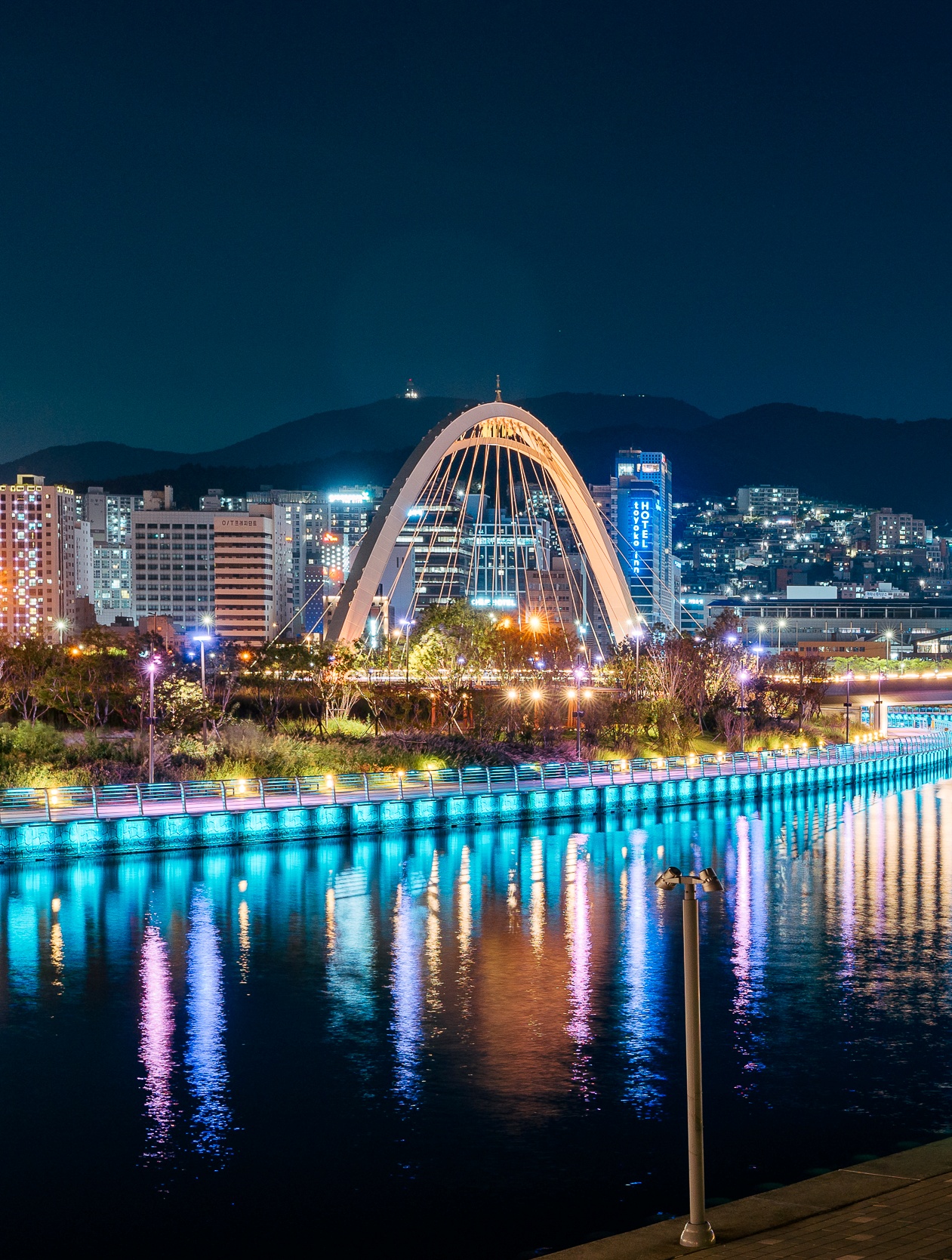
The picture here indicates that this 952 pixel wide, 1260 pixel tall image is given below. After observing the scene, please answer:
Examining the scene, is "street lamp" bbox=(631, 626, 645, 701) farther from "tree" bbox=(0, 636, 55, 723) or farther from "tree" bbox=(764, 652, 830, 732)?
"tree" bbox=(0, 636, 55, 723)

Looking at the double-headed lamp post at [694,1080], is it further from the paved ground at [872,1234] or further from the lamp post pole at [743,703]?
the lamp post pole at [743,703]

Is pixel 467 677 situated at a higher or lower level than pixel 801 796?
higher

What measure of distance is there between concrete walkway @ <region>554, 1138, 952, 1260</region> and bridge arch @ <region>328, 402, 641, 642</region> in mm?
47377

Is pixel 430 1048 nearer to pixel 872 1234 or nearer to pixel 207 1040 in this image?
pixel 207 1040

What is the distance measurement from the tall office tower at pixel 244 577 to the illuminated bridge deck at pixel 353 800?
473 feet

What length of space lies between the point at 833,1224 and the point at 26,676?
2009 inches

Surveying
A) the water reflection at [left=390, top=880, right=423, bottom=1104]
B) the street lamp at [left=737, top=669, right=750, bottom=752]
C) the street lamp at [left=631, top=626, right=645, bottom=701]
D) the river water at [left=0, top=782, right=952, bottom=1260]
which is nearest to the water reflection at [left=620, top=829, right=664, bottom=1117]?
the river water at [left=0, top=782, right=952, bottom=1260]

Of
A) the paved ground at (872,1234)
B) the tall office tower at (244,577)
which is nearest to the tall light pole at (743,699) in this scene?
the paved ground at (872,1234)

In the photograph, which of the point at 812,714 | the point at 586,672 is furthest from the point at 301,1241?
the point at 812,714

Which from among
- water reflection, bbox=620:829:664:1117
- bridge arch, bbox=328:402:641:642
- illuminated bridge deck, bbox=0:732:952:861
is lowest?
water reflection, bbox=620:829:664:1117

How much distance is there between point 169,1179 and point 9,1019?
700 cm

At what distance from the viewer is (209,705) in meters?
49.0

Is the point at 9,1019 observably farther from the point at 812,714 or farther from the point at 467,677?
the point at 812,714

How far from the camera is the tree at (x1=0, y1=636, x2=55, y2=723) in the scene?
177ft
